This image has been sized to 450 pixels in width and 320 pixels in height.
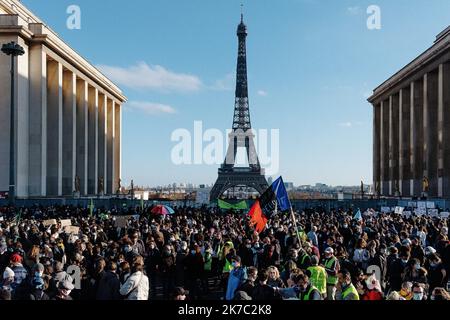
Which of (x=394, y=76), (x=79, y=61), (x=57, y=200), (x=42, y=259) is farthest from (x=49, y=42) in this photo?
(x=394, y=76)

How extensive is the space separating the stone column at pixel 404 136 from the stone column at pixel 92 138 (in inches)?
1674

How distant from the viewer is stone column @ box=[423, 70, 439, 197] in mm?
54656

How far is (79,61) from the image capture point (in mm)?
57594

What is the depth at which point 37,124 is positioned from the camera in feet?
150

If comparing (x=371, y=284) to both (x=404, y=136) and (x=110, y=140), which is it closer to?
(x=404, y=136)

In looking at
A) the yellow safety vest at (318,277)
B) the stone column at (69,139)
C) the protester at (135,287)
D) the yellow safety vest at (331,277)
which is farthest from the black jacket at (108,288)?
the stone column at (69,139)

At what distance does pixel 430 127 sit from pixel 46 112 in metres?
43.0

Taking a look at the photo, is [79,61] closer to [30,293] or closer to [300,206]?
[300,206]

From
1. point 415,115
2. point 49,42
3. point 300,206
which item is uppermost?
point 49,42

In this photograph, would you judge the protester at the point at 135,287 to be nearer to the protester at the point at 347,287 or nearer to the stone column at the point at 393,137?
the protester at the point at 347,287

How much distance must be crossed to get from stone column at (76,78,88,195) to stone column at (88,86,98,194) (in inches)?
199

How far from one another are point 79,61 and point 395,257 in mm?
52845

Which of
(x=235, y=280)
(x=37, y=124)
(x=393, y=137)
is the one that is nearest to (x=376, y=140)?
(x=393, y=137)

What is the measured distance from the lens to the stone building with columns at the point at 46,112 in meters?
43.0
